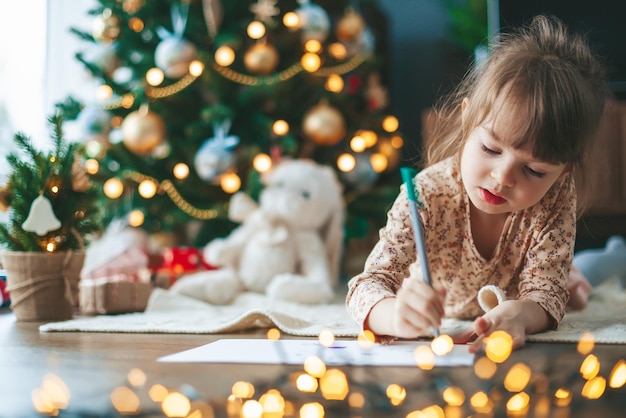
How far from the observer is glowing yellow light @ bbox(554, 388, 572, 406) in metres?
0.63

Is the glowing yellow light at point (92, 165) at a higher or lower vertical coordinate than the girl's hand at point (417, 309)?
higher

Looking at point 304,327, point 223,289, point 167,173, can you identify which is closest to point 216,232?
point 167,173

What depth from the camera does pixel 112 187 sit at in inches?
91.2

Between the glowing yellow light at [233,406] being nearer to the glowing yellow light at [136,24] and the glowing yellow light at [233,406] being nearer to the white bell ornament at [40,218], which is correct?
the white bell ornament at [40,218]

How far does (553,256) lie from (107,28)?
1.77m

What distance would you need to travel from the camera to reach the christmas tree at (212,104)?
222 cm

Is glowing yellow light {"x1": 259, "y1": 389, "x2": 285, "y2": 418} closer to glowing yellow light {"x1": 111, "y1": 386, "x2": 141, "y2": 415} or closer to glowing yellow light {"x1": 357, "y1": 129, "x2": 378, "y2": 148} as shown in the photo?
glowing yellow light {"x1": 111, "y1": 386, "x2": 141, "y2": 415}

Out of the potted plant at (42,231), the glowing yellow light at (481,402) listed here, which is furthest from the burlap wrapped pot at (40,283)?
the glowing yellow light at (481,402)

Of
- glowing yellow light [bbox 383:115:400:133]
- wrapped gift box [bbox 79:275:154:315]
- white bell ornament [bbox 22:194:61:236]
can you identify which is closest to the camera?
white bell ornament [bbox 22:194:61:236]

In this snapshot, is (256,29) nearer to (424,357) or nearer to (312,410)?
(424,357)

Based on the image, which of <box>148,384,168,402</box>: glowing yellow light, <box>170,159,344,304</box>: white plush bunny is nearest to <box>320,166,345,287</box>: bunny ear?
<box>170,159,344,304</box>: white plush bunny

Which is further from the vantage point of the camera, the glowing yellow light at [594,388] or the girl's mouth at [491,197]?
the girl's mouth at [491,197]

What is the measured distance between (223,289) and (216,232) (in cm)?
66

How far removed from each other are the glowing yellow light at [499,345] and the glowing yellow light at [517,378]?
0.06 meters
